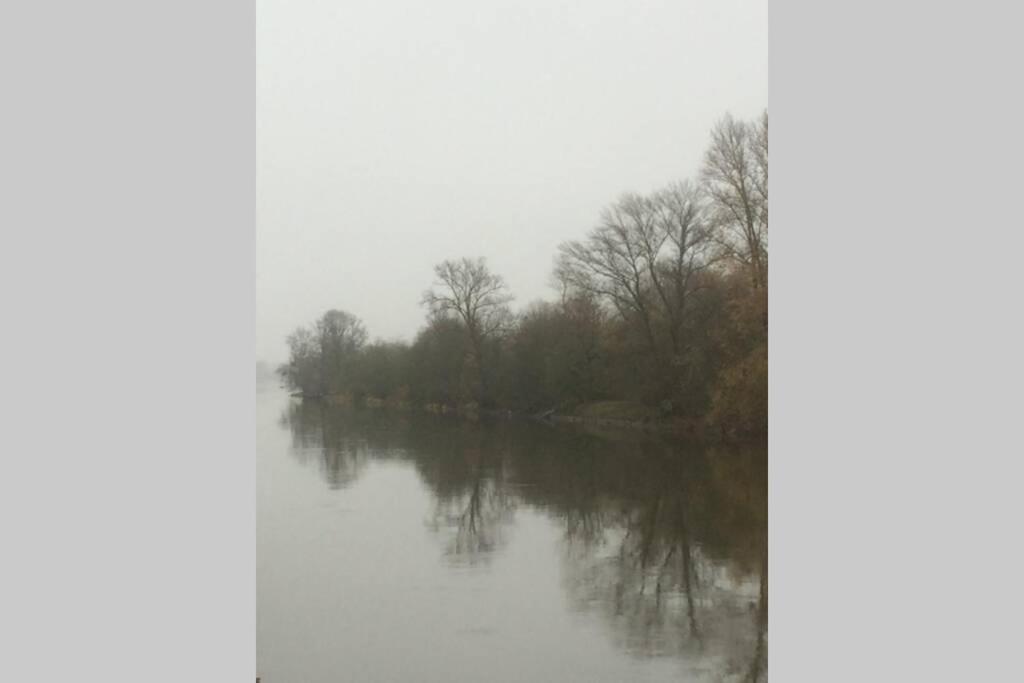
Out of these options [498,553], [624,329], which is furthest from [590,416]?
[498,553]

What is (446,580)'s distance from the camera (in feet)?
45.3

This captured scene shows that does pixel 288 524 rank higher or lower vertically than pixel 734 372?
lower

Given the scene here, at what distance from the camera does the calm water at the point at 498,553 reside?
10547 millimetres

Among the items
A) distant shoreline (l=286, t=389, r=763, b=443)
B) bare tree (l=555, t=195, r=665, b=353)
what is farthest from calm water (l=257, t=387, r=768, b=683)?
bare tree (l=555, t=195, r=665, b=353)

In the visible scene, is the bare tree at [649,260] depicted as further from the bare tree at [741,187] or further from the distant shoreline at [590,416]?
the distant shoreline at [590,416]

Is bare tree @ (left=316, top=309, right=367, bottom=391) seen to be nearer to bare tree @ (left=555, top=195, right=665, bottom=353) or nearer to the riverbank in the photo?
the riverbank

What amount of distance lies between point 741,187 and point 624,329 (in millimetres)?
3862

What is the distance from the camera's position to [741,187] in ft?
58.8

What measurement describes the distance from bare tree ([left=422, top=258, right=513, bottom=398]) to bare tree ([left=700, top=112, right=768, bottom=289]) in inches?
183

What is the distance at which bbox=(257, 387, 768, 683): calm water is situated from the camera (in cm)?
1055

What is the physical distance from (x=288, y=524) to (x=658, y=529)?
285 inches

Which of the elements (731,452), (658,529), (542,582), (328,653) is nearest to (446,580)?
(542,582)

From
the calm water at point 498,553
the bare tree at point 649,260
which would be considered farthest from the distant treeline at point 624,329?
the calm water at point 498,553

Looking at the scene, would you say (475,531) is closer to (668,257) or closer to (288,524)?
(288,524)
